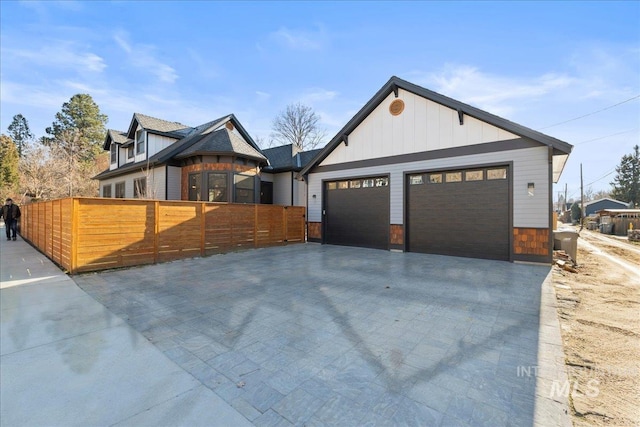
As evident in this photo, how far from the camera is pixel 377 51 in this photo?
9805mm

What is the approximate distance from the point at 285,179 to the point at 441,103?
8.94 meters

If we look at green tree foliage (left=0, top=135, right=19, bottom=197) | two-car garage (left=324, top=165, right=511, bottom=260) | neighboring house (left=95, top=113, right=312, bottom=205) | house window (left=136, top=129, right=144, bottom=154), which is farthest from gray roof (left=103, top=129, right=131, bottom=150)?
green tree foliage (left=0, top=135, right=19, bottom=197)

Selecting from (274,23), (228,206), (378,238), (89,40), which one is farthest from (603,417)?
(89,40)

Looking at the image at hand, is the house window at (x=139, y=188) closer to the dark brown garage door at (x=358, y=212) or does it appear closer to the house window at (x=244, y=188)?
the house window at (x=244, y=188)

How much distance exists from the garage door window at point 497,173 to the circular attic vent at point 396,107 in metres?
3.52

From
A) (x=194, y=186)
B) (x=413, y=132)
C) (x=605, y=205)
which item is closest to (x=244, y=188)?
(x=194, y=186)

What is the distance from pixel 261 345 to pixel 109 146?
21.3m

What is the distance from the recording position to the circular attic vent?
9.60m

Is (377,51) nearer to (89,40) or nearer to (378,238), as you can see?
(378,238)

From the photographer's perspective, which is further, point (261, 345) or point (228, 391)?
point (261, 345)

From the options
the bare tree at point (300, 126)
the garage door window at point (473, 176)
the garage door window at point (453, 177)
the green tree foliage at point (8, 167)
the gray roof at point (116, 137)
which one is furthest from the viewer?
the bare tree at point (300, 126)

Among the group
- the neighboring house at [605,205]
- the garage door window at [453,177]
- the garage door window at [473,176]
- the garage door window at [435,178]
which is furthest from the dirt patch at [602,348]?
the neighboring house at [605,205]

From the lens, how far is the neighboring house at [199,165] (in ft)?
40.3

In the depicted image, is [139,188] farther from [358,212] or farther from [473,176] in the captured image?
[473,176]
